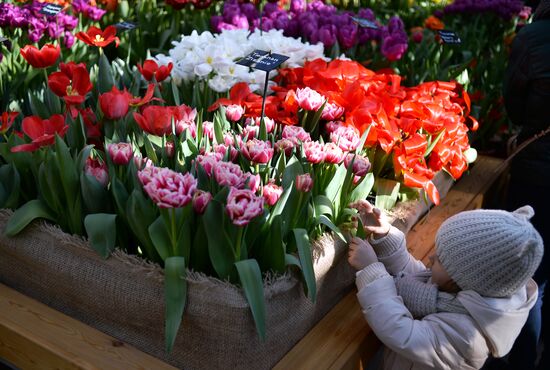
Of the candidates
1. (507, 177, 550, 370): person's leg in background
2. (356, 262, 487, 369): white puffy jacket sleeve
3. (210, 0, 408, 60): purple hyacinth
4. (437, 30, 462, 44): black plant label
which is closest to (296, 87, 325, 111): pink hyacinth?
(356, 262, 487, 369): white puffy jacket sleeve

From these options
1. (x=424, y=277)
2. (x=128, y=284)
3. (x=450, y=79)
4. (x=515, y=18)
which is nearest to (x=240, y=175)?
(x=128, y=284)

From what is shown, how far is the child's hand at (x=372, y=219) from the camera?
1440mm

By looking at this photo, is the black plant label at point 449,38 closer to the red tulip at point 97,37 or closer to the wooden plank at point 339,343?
the wooden plank at point 339,343

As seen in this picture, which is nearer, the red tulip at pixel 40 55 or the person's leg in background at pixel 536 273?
the red tulip at pixel 40 55

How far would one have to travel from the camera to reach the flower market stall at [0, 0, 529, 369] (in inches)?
45.4

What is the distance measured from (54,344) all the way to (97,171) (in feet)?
1.23

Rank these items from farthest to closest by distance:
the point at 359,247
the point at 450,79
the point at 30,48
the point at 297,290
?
the point at 450,79, the point at 30,48, the point at 359,247, the point at 297,290

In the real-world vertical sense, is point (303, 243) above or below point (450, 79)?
above

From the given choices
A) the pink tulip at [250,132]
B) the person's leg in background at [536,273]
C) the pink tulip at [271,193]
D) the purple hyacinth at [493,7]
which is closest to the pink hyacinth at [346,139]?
the pink tulip at [250,132]

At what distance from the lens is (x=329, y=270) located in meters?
1.40

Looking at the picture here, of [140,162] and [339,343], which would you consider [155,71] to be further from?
[339,343]

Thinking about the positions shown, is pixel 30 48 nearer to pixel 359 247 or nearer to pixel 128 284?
pixel 128 284

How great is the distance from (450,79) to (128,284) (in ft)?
6.36

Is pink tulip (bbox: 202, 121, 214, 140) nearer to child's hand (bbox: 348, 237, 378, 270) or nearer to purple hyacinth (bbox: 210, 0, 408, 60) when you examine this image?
child's hand (bbox: 348, 237, 378, 270)
